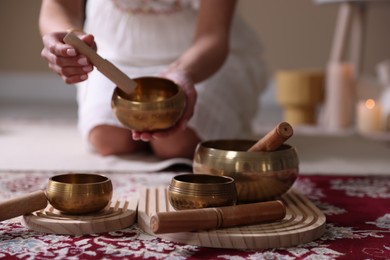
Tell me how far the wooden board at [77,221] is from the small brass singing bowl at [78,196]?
0.6 inches

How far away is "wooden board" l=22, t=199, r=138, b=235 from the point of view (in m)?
1.04

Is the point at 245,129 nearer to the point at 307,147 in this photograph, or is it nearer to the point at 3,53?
the point at 307,147

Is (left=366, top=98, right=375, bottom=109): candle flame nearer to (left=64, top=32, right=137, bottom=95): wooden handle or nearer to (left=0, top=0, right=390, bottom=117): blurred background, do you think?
(left=0, top=0, right=390, bottom=117): blurred background

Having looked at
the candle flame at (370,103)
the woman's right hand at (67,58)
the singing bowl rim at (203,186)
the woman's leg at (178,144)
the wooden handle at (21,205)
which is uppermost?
the woman's right hand at (67,58)

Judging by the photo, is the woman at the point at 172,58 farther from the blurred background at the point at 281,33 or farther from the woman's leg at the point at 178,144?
the blurred background at the point at 281,33

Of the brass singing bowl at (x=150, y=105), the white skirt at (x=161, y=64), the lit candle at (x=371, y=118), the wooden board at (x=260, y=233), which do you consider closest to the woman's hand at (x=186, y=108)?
the brass singing bowl at (x=150, y=105)

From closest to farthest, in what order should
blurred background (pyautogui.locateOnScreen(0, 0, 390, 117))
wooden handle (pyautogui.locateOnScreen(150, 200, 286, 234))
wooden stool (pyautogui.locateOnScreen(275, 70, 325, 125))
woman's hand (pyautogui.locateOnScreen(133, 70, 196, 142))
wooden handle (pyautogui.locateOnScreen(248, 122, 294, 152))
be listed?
wooden handle (pyautogui.locateOnScreen(150, 200, 286, 234)), wooden handle (pyautogui.locateOnScreen(248, 122, 294, 152)), woman's hand (pyautogui.locateOnScreen(133, 70, 196, 142)), wooden stool (pyautogui.locateOnScreen(275, 70, 325, 125)), blurred background (pyautogui.locateOnScreen(0, 0, 390, 117))

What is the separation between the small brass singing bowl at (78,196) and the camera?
1.05m

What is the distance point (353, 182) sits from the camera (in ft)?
5.32

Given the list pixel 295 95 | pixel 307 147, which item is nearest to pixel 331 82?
pixel 295 95

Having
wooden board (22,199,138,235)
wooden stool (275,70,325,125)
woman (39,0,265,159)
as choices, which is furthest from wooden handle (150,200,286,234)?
wooden stool (275,70,325,125)

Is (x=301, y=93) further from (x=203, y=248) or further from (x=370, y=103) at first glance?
(x=203, y=248)

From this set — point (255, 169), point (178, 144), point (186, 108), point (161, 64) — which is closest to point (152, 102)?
point (186, 108)

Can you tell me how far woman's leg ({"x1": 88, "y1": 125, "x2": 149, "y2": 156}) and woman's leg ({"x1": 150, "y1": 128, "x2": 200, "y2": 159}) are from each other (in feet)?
0.29
